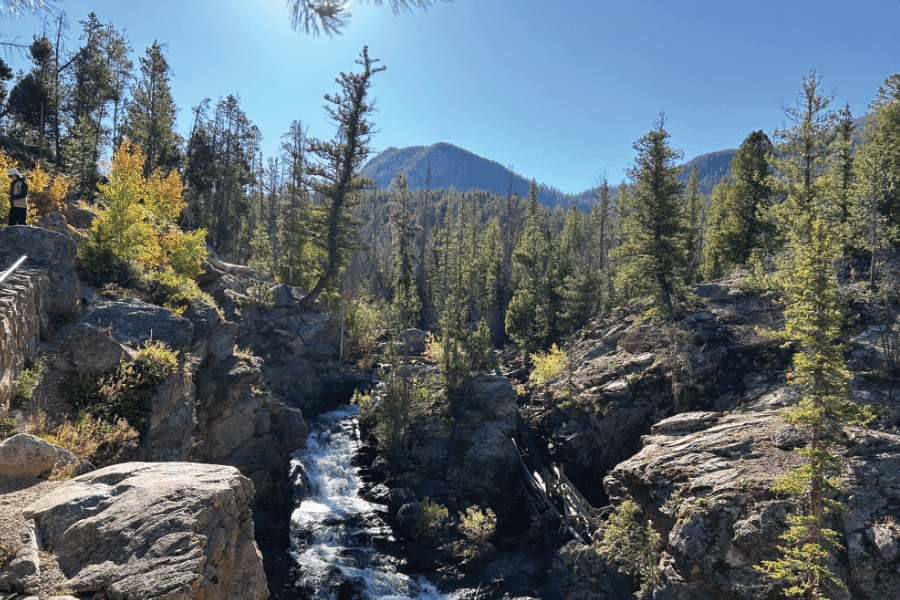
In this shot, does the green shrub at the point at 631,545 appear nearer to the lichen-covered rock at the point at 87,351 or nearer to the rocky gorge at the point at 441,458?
the rocky gorge at the point at 441,458

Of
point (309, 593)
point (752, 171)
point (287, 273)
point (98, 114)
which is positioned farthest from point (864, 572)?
point (98, 114)

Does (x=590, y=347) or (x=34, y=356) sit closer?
(x=34, y=356)

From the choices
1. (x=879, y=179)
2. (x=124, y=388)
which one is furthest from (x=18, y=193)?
(x=879, y=179)

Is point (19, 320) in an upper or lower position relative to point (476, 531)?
upper

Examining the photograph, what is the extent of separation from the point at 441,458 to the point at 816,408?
15178mm

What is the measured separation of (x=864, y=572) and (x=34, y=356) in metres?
20.9

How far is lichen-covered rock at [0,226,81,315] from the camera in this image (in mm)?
10773

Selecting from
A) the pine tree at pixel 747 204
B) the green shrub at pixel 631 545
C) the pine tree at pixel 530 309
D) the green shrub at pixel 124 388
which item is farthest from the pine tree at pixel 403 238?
the green shrub at pixel 124 388

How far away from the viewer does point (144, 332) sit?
40.4 ft

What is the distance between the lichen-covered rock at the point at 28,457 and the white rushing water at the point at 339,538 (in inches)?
418

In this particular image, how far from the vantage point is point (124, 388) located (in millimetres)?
10344

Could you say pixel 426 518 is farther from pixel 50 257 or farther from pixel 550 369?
pixel 50 257

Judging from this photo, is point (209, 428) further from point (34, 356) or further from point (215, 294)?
point (215, 294)

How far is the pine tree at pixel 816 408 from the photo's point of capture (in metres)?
10.9
